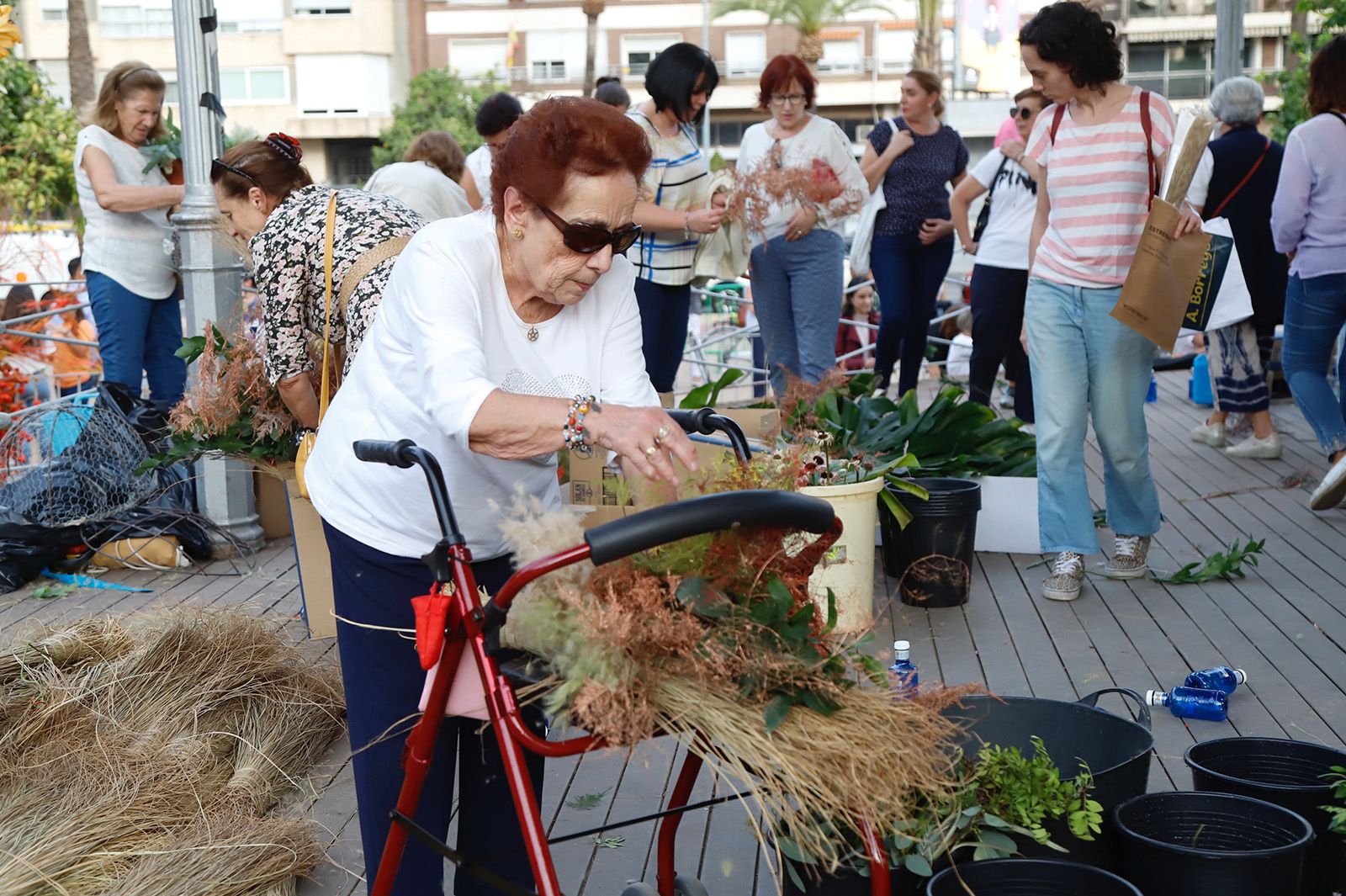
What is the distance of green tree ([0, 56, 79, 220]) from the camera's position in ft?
51.2

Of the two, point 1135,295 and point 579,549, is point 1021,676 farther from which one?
point 579,549

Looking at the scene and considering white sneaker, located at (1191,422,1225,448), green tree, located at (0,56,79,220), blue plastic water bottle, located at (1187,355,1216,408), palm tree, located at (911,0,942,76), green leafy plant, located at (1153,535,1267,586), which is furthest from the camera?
palm tree, located at (911,0,942,76)

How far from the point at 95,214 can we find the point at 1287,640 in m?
5.45

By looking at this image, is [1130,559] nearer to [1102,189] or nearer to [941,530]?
[941,530]

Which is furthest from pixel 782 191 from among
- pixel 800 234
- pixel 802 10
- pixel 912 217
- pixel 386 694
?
pixel 802 10

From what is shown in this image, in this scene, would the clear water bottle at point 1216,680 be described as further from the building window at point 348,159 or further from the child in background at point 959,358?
the building window at point 348,159

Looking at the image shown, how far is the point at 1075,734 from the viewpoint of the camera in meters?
2.92

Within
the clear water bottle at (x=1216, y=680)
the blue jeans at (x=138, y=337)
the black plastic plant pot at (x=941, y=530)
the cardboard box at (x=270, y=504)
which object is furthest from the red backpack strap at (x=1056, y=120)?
the blue jeans at (x=138, y=337)

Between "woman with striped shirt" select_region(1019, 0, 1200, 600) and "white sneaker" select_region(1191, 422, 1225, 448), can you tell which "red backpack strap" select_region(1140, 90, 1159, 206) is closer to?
"woman with striped shirt" select_region(1019, 0, 1200, 600)

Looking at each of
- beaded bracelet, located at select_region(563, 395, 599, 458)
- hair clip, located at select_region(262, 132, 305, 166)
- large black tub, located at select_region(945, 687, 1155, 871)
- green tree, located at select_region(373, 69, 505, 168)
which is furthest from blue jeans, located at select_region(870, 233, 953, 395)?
green tree, located at select_region(373, 69, 505, 168)

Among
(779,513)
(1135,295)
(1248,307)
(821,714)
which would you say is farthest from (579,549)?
(1248,307)

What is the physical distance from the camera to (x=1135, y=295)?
484 centimetres

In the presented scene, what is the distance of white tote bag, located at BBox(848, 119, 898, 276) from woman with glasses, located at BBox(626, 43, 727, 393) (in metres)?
1.95

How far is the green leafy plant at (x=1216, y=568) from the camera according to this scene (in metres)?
5.52
